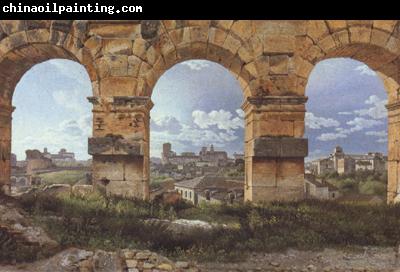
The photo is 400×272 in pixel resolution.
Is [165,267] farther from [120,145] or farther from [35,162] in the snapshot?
[35,162]

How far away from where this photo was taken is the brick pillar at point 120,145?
6.43 metres

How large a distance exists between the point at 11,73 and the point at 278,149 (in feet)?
20.2

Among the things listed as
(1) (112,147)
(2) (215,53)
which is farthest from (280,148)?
(1) (112,147)

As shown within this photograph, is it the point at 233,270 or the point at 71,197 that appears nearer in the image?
the point at 233,270

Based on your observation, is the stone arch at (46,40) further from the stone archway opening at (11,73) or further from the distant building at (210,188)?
the distant building at (210,188)

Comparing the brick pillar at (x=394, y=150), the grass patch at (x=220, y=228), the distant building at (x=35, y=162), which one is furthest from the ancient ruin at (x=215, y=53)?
the distant building at (x=35, y=162)

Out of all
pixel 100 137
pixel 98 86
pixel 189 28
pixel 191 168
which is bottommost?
pixel 191 168

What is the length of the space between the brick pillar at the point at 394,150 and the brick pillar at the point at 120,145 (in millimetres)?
5411

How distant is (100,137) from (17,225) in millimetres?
2111

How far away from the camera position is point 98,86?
6648mm

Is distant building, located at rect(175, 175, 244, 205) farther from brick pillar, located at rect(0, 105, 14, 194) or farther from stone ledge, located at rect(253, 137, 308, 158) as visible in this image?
brick pillar, located at rect(0, 105, 14, 194)
